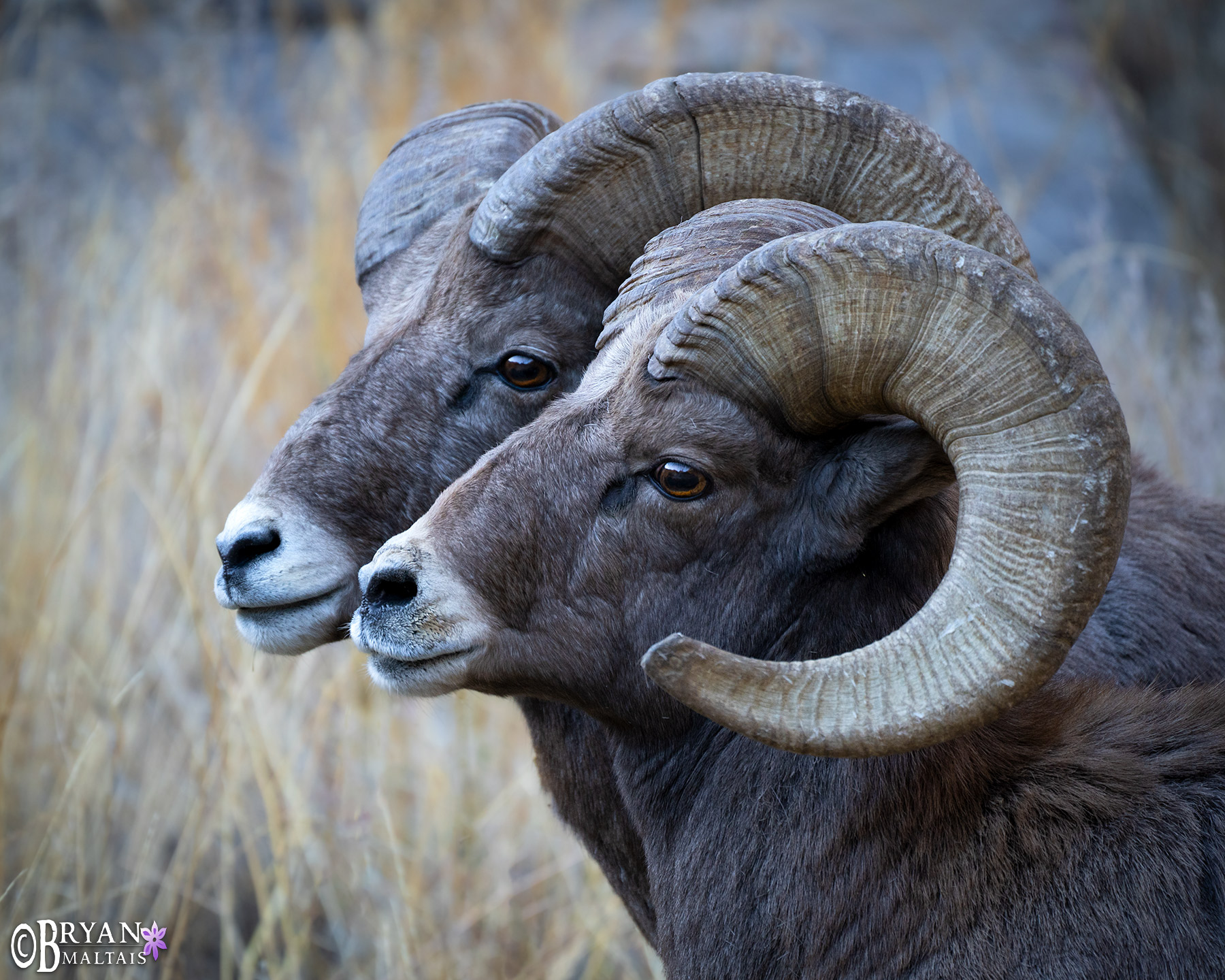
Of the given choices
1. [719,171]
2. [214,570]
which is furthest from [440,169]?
[214,570]

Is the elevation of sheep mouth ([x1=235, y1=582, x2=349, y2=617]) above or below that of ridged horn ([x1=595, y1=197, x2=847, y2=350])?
below

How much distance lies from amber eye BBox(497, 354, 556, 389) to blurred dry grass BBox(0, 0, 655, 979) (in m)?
1.65

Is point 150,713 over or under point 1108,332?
under

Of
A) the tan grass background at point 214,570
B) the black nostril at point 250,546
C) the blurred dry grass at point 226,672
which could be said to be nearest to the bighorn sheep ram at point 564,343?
the black nostril at point 250,546

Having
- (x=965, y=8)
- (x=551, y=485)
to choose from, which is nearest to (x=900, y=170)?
(x=551, y=485)

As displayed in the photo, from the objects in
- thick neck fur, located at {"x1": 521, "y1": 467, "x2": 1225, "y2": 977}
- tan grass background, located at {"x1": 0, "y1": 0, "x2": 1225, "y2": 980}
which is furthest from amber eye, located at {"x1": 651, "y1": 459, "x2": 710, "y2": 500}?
tan grass background, located at {"x1": 0, "y1": 0, "x2": 1225, "y2": 980}

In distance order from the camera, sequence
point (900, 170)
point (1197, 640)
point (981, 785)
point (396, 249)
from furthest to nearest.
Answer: point (396, 249)
point (1197, 640)
point (900, 170)
point (981, 785)

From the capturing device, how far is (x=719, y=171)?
3518 millimetres

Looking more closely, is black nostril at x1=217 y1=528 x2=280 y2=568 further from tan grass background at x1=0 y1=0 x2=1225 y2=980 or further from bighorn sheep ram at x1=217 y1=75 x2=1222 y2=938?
tan grass background at x1=0 y1=0 x2=1225 y2=980

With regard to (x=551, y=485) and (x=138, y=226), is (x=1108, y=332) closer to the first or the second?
(x=551, y=485)

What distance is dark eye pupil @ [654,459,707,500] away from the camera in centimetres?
277

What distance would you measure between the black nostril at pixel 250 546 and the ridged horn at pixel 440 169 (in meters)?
1.31

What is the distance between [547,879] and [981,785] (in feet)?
11.5

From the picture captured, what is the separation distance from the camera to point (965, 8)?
14.2m
